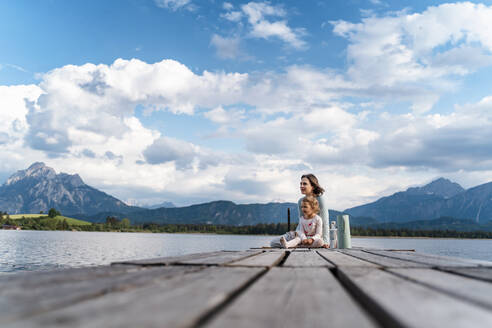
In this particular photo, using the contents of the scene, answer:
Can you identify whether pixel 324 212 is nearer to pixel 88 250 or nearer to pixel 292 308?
pixel 292 308

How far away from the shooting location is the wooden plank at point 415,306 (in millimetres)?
1085

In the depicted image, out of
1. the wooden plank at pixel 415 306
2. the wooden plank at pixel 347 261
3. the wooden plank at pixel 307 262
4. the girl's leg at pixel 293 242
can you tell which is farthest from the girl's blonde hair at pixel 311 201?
the wooden plank at pixel 415 306

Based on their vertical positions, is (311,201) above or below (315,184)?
below

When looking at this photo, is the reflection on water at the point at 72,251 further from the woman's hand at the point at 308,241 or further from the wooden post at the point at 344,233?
the wooden post at the point at 344,233

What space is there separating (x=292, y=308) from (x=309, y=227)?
7.11 metres

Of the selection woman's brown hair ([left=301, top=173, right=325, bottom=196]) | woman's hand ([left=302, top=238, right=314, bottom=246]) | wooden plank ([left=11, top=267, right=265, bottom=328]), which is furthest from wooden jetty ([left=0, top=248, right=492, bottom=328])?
woman's brown hair ([left=301, top=173, right=325, bottom=196])

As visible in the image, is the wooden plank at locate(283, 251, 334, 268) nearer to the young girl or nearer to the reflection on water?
the young girl

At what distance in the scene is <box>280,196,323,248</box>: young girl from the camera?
8.02 m

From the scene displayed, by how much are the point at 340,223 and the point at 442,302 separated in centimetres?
778

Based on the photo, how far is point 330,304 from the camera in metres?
1.36

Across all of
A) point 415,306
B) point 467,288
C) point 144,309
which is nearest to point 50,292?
point 144,309

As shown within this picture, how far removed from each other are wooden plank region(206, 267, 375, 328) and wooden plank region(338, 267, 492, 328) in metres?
0.08

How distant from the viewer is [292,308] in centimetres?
130

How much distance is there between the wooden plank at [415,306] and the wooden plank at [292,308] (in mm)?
83
